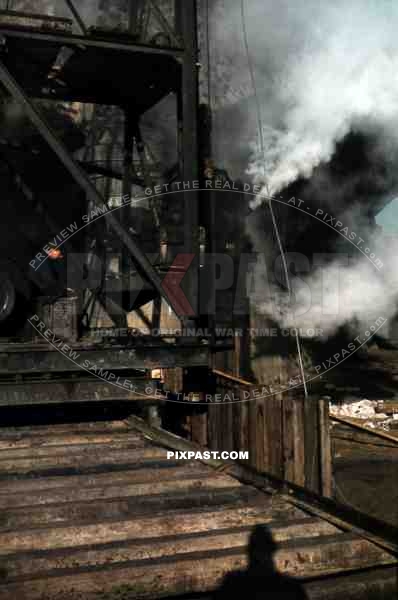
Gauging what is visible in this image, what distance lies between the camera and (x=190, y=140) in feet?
24.1

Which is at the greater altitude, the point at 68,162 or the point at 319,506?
the point at 68,162

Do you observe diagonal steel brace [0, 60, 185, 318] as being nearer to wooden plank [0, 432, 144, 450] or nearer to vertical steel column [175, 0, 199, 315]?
vertical steel column [175, 0, 199, 315]

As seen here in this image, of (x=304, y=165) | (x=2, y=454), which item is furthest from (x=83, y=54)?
(x=304, y=165)

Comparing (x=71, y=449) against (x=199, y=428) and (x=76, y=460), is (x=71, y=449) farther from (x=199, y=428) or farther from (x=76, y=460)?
(x=199, y=428)

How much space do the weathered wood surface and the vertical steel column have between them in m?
2.65

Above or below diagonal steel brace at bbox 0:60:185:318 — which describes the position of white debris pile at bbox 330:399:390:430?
below

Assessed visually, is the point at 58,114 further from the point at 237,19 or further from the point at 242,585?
the point at 242,585

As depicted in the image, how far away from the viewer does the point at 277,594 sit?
2.64 metres

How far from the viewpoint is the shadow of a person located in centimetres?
263

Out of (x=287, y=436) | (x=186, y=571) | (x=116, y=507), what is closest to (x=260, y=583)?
(x=186, y=571)

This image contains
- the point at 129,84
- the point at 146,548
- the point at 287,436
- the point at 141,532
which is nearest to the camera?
the point at 146,548

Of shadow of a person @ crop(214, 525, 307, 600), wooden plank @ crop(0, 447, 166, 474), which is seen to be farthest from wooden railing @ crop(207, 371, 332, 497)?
shadow of a person @ crop(214, 525, 307, 600)

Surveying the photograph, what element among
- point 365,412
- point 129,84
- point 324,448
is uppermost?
point 129,84

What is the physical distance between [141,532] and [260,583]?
3.23 ft
